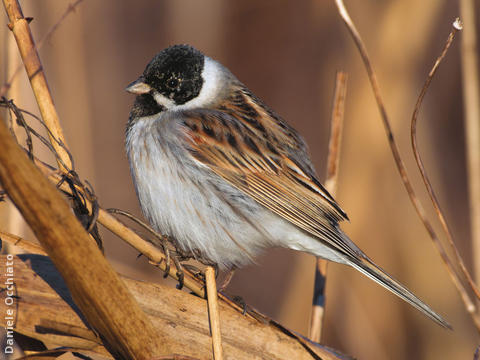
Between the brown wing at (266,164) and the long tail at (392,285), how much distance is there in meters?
0.07

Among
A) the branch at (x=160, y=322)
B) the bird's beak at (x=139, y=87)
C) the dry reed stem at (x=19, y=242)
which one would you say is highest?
the bird's beak at (x=139, y=87)

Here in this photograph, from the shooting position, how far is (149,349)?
1.56 m

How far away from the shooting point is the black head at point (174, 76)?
111 inches

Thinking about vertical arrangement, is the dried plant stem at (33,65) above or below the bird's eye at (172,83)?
below

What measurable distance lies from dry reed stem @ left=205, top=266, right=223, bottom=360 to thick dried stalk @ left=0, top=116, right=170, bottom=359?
0.48 ft

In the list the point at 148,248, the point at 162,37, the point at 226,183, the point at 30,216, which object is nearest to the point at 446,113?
the point at 162,37

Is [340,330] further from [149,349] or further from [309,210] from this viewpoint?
[149,349]

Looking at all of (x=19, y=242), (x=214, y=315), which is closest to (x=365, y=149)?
(x=214, y=315)

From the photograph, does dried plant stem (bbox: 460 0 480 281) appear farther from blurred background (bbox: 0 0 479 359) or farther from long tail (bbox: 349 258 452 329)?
blurred background (bbox: 0 0 479 359)

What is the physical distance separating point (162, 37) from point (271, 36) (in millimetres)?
1277

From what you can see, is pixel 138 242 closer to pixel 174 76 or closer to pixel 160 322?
pixel 160 322

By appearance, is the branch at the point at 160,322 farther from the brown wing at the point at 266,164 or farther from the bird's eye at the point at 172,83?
the bird's eye at the point at 172,83

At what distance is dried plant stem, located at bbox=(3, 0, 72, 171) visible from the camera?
1802 mm

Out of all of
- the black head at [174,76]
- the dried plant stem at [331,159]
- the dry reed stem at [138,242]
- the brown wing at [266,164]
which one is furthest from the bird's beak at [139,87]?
the dry reed stem at [138,242]
